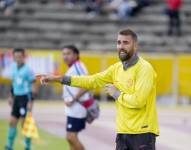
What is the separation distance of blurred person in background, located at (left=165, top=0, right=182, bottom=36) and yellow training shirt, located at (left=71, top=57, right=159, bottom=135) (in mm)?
22920

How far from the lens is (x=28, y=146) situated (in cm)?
1502

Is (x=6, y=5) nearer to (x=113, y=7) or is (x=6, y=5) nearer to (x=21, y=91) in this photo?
(x=113, y=7)

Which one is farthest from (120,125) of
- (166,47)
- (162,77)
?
(166,47)

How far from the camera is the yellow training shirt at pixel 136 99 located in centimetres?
877

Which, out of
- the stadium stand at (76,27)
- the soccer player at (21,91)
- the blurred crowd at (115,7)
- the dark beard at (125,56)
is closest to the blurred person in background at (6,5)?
the stadium stand at (76,27)

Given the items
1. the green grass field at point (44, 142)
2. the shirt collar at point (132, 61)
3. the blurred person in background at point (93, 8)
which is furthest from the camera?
the blurred person in background at point (93, 8)

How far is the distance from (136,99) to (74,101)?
4156 mm

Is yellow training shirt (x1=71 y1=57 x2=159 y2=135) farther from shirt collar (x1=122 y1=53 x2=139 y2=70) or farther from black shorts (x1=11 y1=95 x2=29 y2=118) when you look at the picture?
black shorts (x1=11 y1=95 x2=29 y2=118)

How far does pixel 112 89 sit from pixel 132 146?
715 mm

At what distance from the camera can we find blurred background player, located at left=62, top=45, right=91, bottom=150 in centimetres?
1281

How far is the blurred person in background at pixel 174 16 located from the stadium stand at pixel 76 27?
0.33 m

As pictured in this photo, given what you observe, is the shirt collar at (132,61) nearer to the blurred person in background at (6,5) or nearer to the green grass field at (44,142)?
the green grass field at (44,142)

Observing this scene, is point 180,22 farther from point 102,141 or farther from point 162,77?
point 102,141

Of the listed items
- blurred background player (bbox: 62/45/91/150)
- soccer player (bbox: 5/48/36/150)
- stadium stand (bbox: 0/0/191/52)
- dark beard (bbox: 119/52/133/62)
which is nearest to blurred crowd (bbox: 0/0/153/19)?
stadium stand (bbox: 0/0/191/52)
